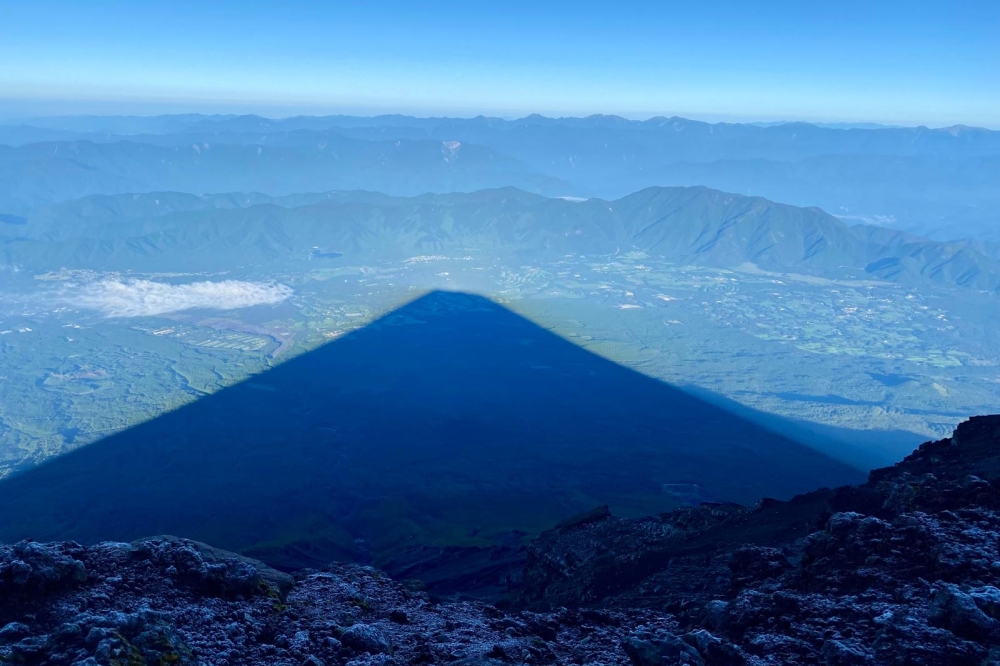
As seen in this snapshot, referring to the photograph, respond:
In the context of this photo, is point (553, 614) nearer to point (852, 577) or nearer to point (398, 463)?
point (852, 577)

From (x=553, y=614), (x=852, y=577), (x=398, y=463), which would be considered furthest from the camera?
(x=398, y=463)

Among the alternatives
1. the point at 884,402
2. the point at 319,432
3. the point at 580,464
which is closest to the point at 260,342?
the point at 319,432

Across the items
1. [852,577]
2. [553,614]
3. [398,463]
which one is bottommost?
[398,463]

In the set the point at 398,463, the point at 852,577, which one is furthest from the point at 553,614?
the point at 398,463

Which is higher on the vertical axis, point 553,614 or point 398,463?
point 553,614

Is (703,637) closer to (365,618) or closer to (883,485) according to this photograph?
(365,618)
